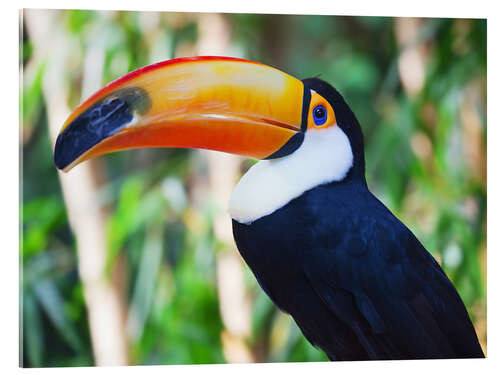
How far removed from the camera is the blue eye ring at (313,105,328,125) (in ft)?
6.27

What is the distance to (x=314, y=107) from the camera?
191cm

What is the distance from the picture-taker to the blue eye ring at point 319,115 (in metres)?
1.91

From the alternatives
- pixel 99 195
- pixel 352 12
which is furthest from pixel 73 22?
pixel 352 12

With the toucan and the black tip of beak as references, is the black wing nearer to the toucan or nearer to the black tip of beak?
the toucan

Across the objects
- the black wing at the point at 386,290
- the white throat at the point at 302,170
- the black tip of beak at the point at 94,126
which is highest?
the black tip of beak at the point at 94,126

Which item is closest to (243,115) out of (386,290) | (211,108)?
(211,108)

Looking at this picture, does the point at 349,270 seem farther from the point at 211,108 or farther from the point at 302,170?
the point at 211,108

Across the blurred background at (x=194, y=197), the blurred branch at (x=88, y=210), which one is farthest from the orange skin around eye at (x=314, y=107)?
the blurred branch at (x=88, y=210)

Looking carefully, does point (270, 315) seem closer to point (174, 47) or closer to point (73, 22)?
point (174, 47)

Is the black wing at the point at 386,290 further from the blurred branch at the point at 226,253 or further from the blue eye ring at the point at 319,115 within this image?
the blurred branch at the point at 226,253

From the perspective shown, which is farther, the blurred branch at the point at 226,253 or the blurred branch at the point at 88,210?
the blurred branch at the point at 226,253

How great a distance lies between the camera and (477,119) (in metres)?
2.75

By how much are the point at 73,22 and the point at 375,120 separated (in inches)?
47.3

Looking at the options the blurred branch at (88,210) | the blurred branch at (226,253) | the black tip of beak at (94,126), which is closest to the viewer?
the black tip of beak at (94,126)
